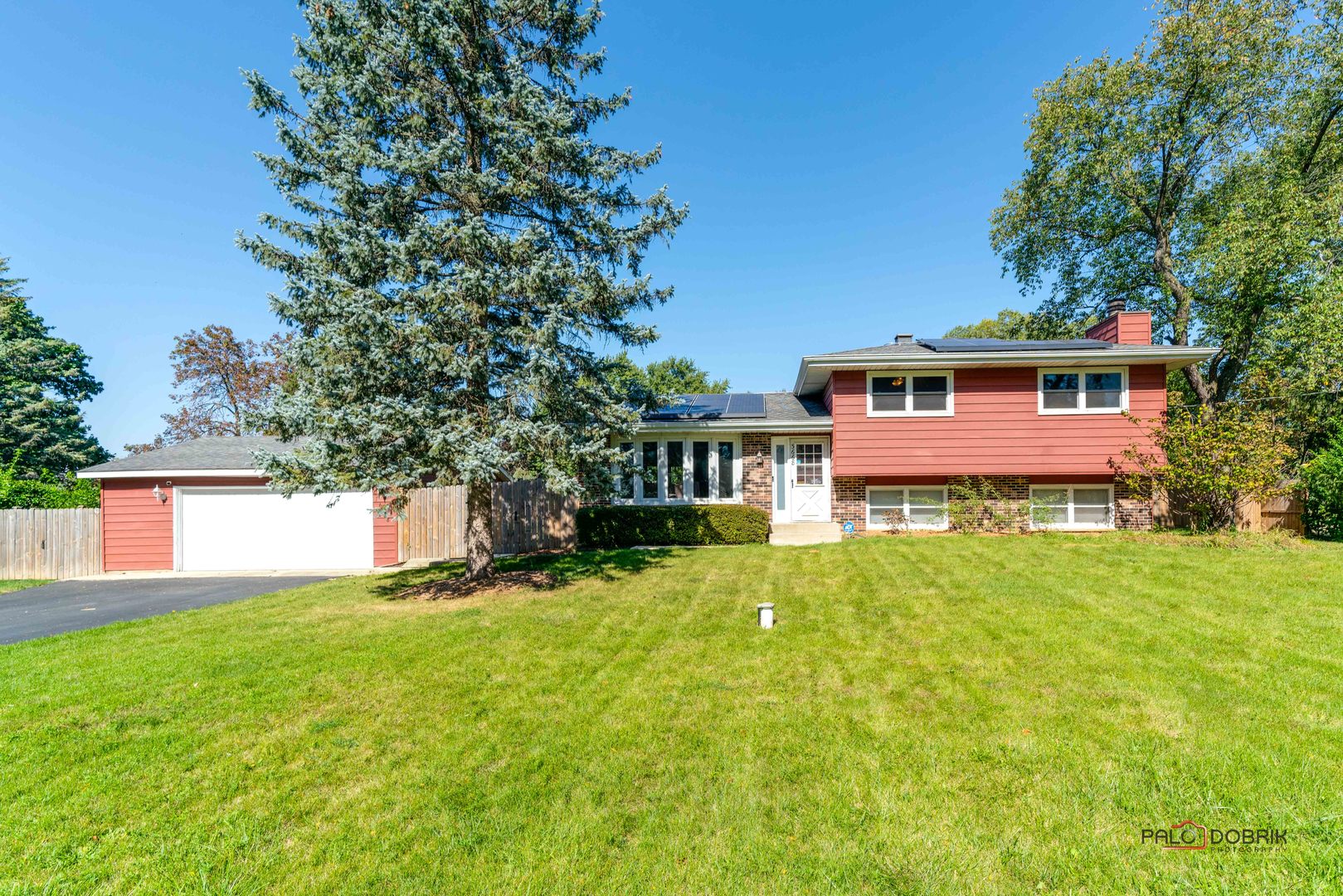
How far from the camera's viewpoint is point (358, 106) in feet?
26.9

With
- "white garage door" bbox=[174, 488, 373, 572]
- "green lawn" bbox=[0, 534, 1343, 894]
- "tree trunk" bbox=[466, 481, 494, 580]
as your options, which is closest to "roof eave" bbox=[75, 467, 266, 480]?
"white garage door" bbox=[174, 488, 373, 572]

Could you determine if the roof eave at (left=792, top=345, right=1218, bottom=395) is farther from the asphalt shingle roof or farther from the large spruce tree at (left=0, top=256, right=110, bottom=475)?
the large spruce tree at (left=0, top=256, right=110, bottom=475)

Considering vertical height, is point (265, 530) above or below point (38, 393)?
below

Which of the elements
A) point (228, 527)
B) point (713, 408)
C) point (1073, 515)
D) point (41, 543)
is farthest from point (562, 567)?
point (41, 543)

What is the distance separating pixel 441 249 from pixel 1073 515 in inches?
617

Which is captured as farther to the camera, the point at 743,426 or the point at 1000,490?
the point at 743,426

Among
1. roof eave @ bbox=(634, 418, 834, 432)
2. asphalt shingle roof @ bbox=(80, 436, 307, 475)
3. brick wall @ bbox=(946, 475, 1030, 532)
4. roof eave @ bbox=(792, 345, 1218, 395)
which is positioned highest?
roof eave @ bbox=(792, 345, 1218, 395)

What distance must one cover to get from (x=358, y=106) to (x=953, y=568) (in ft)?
40.6

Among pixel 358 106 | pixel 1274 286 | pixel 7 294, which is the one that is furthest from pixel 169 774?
pixel 7 294

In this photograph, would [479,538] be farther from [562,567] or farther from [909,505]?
[909,505]

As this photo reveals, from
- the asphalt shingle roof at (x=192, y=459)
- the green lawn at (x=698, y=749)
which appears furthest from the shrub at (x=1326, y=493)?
the asphalt shingle roof at (x=192, y=459)

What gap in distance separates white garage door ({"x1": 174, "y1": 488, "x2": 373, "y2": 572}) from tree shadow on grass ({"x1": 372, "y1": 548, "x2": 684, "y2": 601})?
301 centimetres

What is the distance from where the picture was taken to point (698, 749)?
370 cm

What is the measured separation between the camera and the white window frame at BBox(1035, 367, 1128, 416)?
41.2 feet
